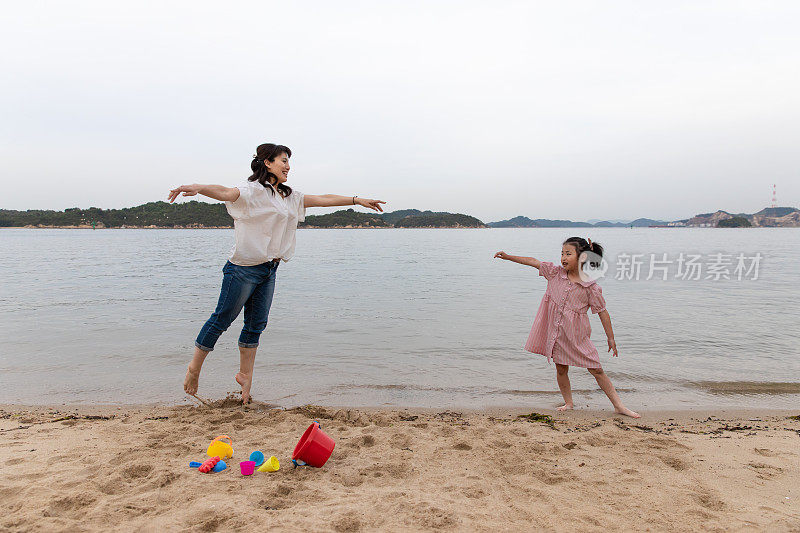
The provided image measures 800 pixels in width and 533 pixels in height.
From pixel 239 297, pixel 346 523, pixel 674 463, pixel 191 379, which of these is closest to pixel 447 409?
pixel 674 463

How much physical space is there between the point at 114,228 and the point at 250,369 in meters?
121

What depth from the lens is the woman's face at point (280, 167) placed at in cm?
431

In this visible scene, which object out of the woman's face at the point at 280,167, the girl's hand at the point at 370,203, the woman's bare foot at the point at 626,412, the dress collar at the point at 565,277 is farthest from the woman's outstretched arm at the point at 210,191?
the woman's bare foot at the point at 626,412

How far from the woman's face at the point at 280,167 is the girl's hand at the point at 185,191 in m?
0.79

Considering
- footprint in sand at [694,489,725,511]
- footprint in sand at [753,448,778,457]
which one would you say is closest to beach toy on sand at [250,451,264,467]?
footprint in sand at [694,489,725,511]

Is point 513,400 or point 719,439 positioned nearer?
point 719,439

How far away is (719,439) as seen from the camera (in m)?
3.95

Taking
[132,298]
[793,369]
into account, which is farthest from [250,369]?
[132,298]

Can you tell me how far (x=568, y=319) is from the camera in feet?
15.6

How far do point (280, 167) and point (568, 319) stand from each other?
316 cm

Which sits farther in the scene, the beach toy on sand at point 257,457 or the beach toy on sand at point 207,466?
the beach toy on sand at point 257,457

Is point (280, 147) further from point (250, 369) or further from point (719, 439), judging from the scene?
point (719, 439)

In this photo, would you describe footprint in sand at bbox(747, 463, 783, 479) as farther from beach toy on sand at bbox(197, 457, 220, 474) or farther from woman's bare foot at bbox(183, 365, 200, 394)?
woman's bare foot at bbox(183, 365, 200, 394)

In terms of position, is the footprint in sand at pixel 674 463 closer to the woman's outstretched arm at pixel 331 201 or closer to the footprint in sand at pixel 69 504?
the woman's outstretched arm at pixel 331 201
